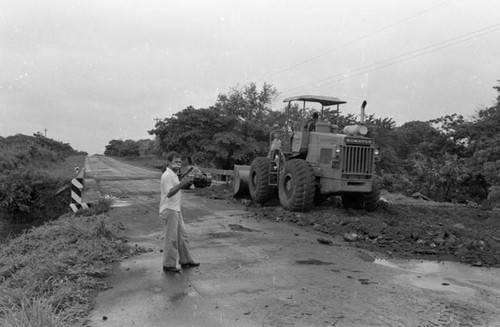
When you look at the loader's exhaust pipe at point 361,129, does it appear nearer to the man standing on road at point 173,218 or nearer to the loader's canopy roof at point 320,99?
the loader's canopy roof at point 320,99

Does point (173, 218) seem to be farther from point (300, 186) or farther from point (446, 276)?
point (300, 186)

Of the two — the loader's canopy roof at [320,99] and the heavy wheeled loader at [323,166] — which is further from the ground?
the loader's canopy roof at [320,99]

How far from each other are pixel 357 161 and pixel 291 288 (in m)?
5.71

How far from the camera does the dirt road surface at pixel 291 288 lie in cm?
Answer: 447

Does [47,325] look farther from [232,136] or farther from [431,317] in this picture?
[232,136]

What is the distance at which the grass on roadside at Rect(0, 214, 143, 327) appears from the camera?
414 cm

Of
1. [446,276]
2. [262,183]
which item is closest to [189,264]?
[446,276]

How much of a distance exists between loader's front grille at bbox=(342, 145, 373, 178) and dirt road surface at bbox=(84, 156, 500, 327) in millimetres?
2343

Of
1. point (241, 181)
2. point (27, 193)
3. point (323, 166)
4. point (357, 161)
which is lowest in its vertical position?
point (27, 193)

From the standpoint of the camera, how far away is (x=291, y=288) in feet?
17.8

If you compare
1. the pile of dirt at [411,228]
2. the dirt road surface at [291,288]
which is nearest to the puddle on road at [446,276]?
the dirt road surface at [291,288]

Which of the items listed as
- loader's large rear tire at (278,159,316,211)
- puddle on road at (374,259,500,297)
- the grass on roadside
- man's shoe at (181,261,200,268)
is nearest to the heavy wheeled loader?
loader's large rear tire at (278,159,316,211)

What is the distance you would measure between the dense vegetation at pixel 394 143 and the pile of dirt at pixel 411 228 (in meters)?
3.95

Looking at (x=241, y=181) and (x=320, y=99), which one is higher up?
(x=320, y=99)
